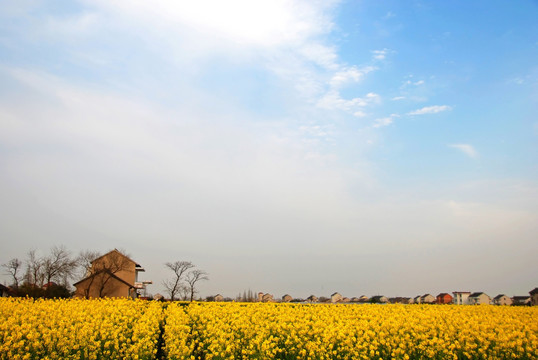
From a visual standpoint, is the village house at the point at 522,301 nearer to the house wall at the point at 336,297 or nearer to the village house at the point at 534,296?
the village house at the point at 534,296

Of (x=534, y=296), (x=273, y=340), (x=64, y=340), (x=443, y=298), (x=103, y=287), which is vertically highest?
(x=64, y=340)

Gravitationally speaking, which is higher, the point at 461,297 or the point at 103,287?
the point at 103,287

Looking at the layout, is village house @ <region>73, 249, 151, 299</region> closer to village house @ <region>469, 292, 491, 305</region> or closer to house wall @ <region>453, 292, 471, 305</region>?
house wall @ <region>453, 292, 471, 305</region>

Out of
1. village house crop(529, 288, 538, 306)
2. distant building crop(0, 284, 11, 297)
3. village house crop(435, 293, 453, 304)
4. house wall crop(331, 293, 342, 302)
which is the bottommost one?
village house crop(435, 293, 453, 304)

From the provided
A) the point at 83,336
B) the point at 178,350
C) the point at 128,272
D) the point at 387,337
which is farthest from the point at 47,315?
the point at 128,272

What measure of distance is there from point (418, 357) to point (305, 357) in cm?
339

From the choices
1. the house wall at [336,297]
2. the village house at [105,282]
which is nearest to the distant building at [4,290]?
the village house at [105,282]

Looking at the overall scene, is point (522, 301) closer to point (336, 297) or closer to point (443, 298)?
point (443, 298)

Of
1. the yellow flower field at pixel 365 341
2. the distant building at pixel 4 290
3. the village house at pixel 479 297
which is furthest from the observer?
the village house at pixel 479 297

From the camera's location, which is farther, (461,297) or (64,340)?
(461,297)

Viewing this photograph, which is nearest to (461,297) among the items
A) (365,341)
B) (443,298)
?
(443,298)

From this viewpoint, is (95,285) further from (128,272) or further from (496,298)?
(496,298)

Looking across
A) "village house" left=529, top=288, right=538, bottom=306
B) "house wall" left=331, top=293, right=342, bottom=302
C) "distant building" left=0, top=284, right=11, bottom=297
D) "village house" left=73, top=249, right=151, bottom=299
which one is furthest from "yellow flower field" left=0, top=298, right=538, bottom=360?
"house wall" left=331, top=293, right=342, bottom=302

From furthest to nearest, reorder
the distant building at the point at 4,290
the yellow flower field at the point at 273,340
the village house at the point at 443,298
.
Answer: the village house at the point at 443,298
the distant building at the point at 4,290
the yellow flower field at the point at 273,340
